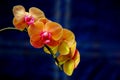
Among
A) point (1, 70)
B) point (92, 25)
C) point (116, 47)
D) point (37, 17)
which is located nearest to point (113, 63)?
point (116, 47)

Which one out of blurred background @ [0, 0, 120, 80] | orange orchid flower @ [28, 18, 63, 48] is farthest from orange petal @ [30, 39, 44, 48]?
blurred background @ [0, 0, 120, 80]

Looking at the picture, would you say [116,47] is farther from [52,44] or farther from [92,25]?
[52,44]

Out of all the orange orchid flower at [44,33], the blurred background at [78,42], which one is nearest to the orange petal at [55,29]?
the orange orchid flower at [44,33]

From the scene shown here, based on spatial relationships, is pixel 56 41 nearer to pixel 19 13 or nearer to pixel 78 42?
pixel 19 13

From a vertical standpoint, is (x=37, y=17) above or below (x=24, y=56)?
above

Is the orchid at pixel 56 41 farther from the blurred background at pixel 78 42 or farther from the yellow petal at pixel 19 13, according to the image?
the blurred background at pixel 78 42

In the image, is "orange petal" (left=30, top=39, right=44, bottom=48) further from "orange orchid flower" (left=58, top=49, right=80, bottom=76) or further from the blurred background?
the blurred background
